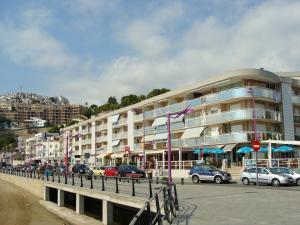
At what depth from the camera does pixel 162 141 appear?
218 feet

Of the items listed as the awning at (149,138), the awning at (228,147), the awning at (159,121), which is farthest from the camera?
the awning at (149,138)

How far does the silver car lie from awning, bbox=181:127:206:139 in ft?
69.5

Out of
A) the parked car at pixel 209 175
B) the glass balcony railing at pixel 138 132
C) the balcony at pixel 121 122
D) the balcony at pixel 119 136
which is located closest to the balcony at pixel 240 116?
the parked car at pixel 209 175

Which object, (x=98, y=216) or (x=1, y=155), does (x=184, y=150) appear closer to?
(x=98, y=216)

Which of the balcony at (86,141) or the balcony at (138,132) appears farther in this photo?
the balcony at (86,141)

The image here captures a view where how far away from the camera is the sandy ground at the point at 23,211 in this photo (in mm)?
32531

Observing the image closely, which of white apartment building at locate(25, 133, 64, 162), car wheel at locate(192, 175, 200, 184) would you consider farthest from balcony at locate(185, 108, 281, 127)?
white apartment building at locate(25, 133, 64, 162)

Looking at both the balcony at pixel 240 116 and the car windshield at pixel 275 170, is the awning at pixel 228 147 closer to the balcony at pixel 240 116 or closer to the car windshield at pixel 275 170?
the balcony at pixel 240 116

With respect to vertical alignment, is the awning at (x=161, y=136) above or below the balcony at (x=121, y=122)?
below

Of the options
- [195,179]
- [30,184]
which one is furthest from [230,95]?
[30,184]

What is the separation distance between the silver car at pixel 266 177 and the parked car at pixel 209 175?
2005mm

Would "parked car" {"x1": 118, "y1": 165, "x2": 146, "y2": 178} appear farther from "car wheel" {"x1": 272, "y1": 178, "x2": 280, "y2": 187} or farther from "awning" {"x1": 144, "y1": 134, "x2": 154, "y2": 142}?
"awning" {"x1": 144, "y1": 134, "x2": 154, "y2": 142}

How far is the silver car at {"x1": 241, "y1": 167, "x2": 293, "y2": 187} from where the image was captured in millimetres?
33406

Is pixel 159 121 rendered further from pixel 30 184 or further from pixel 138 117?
pixel 30 184
